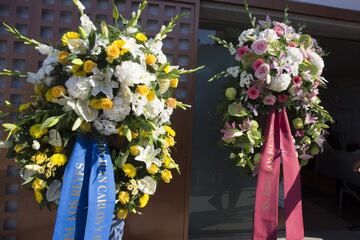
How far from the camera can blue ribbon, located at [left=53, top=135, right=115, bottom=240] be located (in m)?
1.80

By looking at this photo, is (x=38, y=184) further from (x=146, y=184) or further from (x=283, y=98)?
(x=283, y=98)

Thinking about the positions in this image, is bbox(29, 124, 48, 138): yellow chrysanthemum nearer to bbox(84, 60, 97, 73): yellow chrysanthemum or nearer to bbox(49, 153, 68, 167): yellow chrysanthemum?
bbox(49, 153, 68, 167): yellow chrysanthemum

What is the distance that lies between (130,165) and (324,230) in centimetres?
333

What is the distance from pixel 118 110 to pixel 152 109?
18 centimetres

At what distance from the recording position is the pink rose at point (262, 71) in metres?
2.27

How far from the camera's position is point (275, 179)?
2486mm

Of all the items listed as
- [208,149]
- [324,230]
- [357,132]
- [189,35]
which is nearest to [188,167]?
[208,149]

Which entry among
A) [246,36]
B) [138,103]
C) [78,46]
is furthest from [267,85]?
[78,46]

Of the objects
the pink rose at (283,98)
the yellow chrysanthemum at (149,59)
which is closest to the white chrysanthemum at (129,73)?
the yellow chrysanthemum at (149,59)

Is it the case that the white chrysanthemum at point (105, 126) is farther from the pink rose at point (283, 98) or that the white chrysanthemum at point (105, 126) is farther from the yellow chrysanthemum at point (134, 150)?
the pink rose at point (283, 98)

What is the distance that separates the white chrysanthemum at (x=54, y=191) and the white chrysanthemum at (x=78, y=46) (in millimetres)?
715

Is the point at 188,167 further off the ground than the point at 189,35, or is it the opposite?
the point at 189,35

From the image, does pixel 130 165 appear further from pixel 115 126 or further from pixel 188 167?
pixel 188 167

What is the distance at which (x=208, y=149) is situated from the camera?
3.71 m
